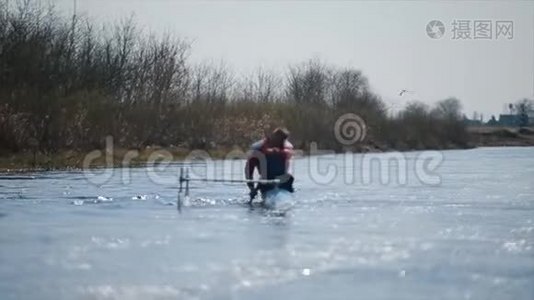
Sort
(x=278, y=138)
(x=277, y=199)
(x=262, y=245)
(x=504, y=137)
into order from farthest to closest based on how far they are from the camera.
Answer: (x=504, y=137) < (x=277, y=199) < (x=278, y=138) < (x=262, y=245)

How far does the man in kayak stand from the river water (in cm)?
77

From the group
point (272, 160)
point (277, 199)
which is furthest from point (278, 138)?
point (277, 199)

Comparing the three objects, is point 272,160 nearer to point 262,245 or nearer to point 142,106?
point 262,245

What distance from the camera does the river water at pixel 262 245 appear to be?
457 inches

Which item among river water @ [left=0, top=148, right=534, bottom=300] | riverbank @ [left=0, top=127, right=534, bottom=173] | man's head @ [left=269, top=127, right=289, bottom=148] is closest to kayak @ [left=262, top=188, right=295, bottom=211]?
river water @ [left=0, top=148, right=534, bottom=300]

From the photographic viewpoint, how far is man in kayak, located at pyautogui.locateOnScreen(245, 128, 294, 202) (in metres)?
23.6

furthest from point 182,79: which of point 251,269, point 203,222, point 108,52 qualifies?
point 251,269

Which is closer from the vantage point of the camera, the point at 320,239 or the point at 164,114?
the point at 320,239

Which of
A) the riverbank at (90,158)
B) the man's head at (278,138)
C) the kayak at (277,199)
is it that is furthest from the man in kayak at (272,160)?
the riverbank at (90,158)

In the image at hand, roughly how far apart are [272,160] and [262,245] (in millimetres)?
8241

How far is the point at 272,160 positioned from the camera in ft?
77.2

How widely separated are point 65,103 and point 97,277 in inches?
1463

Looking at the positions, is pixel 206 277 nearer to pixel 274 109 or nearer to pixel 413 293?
pixel 413 293

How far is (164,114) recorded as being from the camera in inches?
2328
